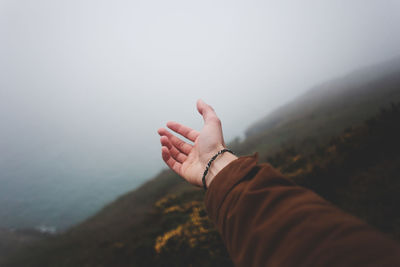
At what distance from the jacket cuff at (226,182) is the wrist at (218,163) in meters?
0.60

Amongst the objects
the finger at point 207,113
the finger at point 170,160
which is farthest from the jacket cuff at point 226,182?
the finger at point 170,160

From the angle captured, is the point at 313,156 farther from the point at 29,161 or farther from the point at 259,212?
the point at 29,161

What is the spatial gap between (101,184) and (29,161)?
55.8 metres

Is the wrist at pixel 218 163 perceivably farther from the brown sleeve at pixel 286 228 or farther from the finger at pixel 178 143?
the finger at pixel 178 143

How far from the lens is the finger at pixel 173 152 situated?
303 centimetres

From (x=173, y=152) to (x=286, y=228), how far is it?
2471 mm

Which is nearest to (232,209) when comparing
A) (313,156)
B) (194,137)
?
(194,137)

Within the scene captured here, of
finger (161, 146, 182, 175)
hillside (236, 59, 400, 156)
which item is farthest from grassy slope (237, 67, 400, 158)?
finger (161, 146, 182, 175)

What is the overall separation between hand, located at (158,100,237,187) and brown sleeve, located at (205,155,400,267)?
0.85m

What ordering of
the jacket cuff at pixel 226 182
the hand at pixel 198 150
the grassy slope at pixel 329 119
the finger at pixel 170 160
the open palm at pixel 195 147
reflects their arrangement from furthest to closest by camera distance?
the grassy slope at pixel 329 119 → the finger at pixel 170 160 → the open palm at pixel 195 147 → the hand at pixel 198 150 → the jacket cuff at pixel 226 182

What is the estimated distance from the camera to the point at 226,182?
4.42 feet

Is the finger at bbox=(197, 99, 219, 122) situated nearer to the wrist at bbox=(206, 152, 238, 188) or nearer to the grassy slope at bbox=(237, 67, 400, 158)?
the wrist at bbox=(206, 152, 238, 188)

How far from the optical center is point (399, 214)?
347 centimetres

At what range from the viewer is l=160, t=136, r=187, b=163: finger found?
303cm
